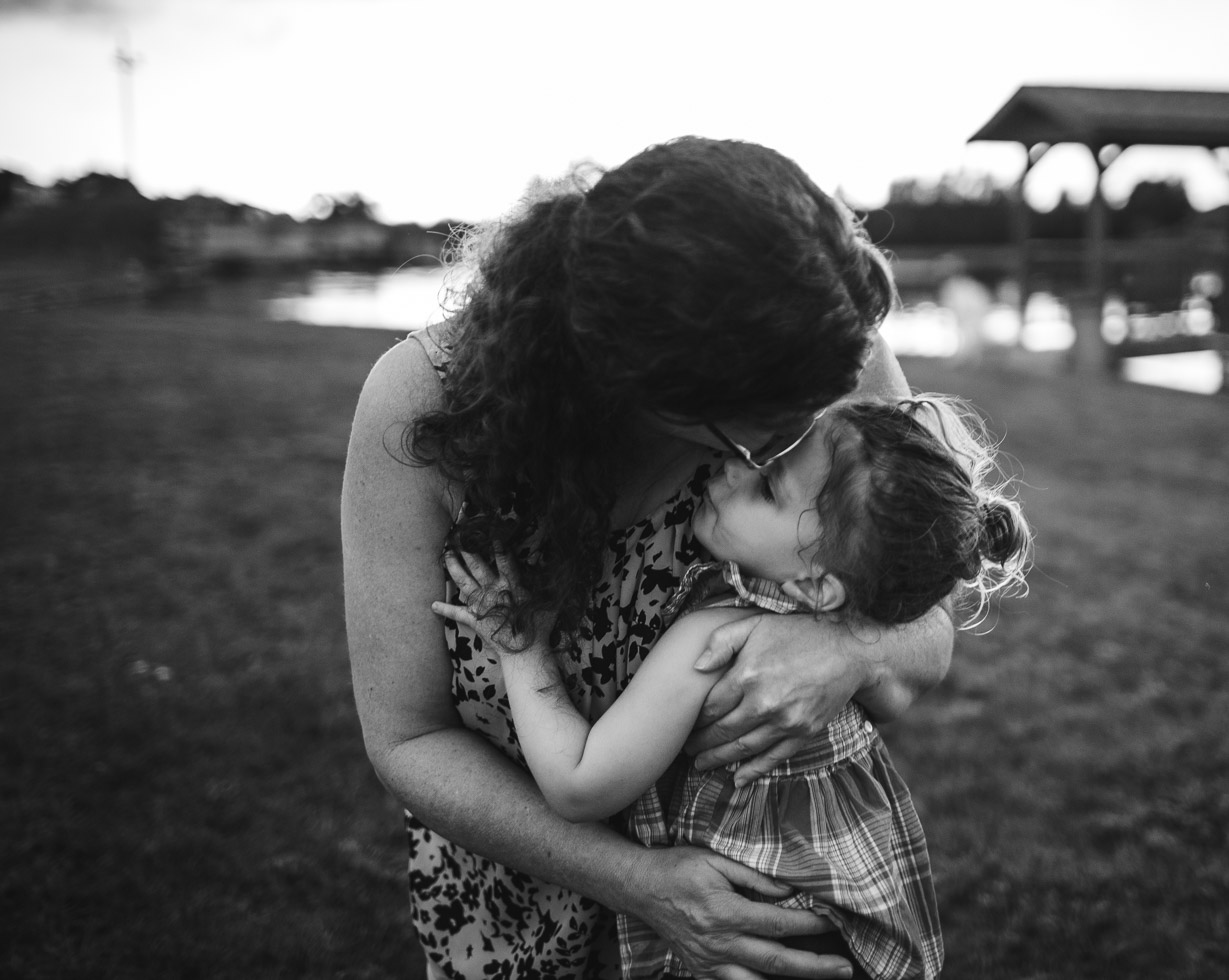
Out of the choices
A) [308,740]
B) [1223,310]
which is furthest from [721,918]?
[1223,310]

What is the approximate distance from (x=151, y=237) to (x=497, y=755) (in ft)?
100

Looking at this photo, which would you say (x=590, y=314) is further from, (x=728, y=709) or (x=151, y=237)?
(x=151, y=237)

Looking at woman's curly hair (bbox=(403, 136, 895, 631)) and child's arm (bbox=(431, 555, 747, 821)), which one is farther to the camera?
child's arm (bbox=(431, 555, 747, 821))

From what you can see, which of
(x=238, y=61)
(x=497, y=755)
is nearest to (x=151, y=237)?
(x=238, y=61)

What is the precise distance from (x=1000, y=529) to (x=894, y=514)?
279 mm

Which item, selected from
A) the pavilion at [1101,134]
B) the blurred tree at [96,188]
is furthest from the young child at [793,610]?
the blurred tree at [96,188]

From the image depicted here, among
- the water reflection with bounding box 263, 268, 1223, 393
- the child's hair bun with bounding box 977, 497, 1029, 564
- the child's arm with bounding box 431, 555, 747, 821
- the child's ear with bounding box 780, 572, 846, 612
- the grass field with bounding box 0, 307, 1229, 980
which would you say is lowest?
the grass field with bounding box 0, 307, 1229, 980

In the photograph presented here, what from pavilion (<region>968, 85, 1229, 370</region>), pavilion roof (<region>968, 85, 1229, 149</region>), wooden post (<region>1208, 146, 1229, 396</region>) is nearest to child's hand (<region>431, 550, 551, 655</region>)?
pavilion (<region>968, 85, 1229, 370</region>)

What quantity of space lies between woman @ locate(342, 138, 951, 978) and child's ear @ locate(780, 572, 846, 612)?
0.04 meters

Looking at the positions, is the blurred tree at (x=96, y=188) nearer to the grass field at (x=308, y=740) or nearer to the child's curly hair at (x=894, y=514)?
the grass field at (x=308, y=740)

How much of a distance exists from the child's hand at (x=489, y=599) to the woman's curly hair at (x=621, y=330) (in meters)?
0.02

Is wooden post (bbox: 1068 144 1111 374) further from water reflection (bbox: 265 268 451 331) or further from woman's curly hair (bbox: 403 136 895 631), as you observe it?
woman's curly hair (bbox: 403 136 895 631)

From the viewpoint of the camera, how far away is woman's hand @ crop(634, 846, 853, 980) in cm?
140

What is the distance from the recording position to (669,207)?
109 cm
